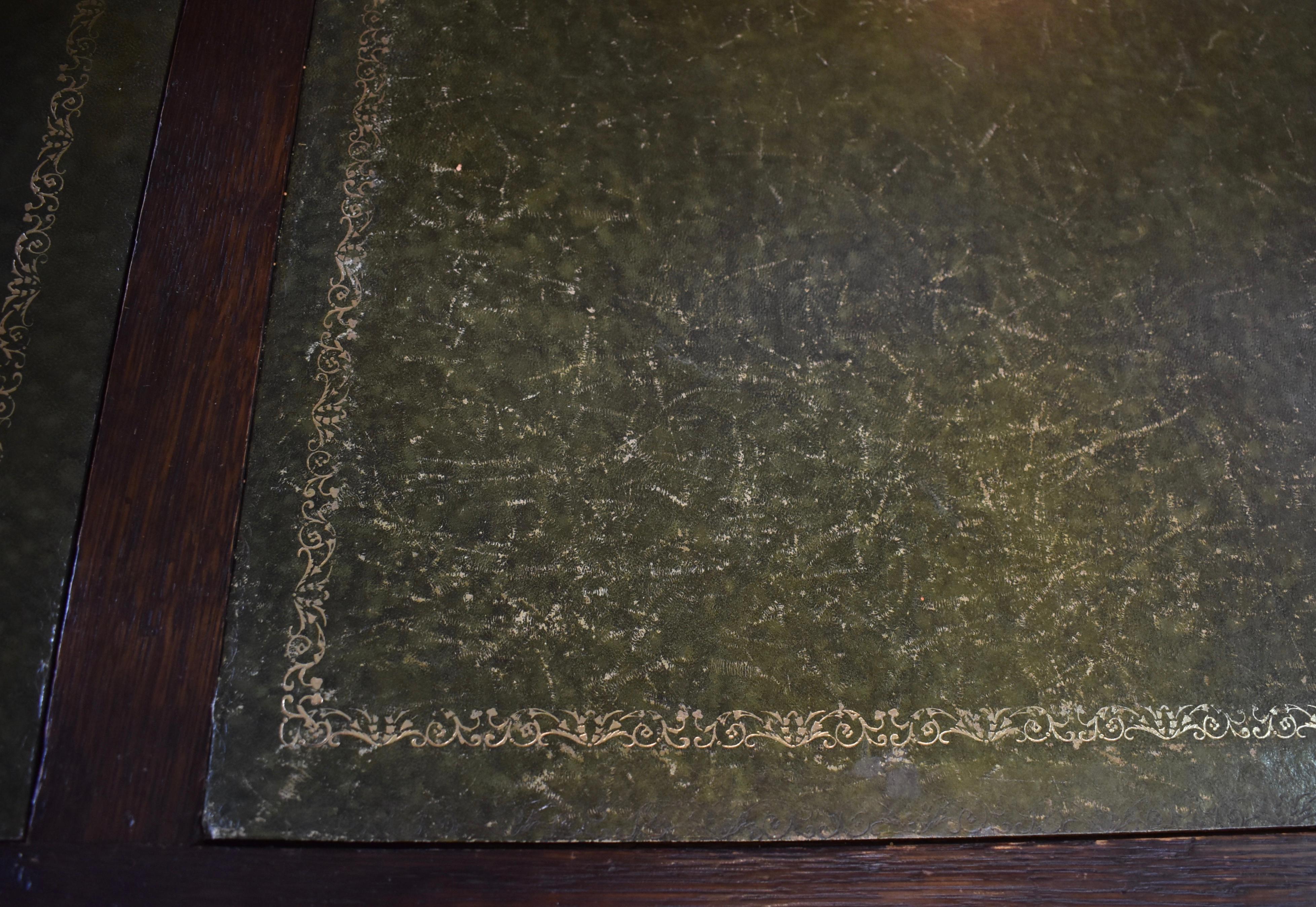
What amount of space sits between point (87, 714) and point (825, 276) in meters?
1.37

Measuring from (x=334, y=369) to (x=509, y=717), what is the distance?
0.62 meters

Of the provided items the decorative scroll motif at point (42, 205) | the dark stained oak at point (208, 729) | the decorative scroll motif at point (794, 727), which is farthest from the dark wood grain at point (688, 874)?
the decorative scroll motif at point (42, 205)

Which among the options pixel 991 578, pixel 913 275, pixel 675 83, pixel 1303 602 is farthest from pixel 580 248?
pixel 1303 602

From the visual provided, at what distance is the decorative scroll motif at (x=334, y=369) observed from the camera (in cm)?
126

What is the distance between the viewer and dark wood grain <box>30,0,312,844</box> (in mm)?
1200

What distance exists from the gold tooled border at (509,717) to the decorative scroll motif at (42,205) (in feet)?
1.44

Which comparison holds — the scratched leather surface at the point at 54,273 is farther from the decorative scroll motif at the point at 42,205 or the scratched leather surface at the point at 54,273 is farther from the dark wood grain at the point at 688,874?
the dark wood grain at the point at 688,874

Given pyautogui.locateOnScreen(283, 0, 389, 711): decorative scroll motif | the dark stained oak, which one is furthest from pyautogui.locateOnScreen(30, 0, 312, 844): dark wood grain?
pyautogui.locateOnScreen(283, 0, 389, 711): decorative scroll motif

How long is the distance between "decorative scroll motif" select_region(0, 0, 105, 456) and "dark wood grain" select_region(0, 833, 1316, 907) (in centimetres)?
64

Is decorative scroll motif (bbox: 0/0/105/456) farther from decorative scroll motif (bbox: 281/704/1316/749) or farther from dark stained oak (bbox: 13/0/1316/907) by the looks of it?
decorative scroll motif (bbox: 281/704/1316/749)

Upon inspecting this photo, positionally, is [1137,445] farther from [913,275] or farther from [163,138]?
[163,138]

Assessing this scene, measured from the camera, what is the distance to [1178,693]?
57.7 inches

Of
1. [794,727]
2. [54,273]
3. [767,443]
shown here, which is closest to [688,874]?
[794,727]

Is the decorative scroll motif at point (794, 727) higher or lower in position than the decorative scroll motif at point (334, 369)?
lower
